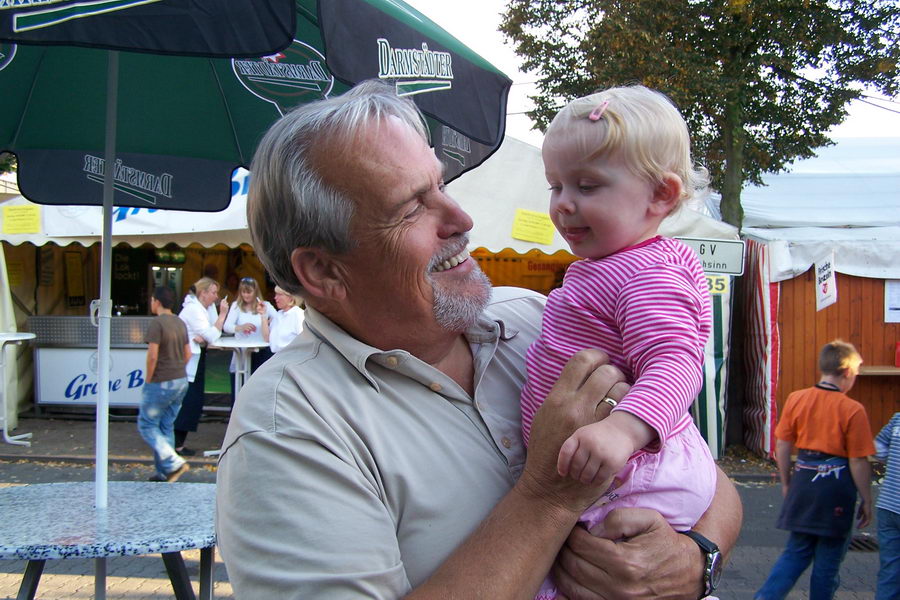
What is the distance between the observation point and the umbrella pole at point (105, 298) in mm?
2771

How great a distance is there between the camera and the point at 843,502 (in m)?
4.55

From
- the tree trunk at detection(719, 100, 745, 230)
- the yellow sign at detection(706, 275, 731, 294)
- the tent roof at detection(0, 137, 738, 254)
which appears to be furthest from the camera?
the tree trunk at detection(719, 100, 745, 230)

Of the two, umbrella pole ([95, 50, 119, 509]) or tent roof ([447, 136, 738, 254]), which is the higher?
tent roof ([447, 136, 738, 254])

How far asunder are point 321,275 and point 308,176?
234mm

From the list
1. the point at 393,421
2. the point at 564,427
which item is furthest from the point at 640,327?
the point at 393,421

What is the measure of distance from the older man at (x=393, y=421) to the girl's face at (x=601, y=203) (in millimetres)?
254

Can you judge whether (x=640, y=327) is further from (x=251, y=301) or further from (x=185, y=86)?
(x=251, y=301)

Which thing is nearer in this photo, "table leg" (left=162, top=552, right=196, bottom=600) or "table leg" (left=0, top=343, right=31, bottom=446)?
"table leg" (left=162, top=552, right=196, bottom=600)

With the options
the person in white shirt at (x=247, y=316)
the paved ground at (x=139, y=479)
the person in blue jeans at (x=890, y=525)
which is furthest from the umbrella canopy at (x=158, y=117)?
the person in white shirt at (x=247, y=316)

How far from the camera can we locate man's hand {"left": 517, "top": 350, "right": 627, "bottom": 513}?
1398 mm

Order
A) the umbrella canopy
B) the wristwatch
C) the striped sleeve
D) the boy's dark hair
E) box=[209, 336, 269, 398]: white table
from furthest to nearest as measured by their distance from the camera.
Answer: box=[209, 336, 269, 398]: white table, the boy's dark hair, the umbrella canopy, the wristwatch, the striped sleeve

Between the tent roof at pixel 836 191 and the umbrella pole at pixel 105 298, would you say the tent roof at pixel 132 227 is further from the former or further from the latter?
the tent roof at pixel 836 191

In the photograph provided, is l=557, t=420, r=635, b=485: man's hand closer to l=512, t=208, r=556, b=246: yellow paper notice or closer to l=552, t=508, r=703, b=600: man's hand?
l=552, t=508, r=703, b=600: man's hand

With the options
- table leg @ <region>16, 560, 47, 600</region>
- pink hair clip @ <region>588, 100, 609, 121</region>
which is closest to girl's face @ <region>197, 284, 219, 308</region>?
table leg @ <region>16, 560, 47, 600</region>
